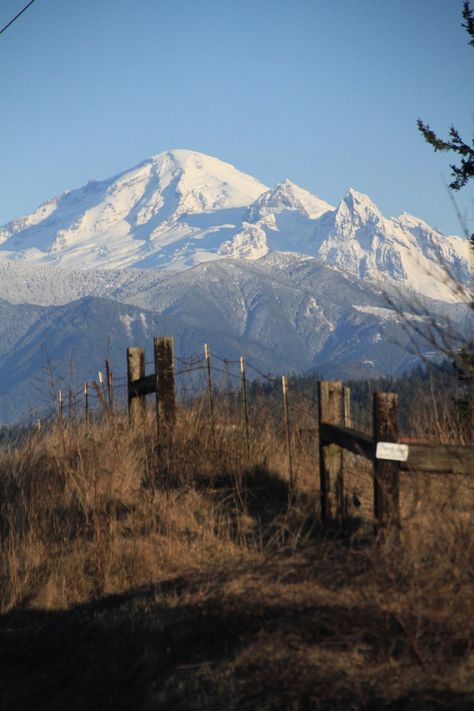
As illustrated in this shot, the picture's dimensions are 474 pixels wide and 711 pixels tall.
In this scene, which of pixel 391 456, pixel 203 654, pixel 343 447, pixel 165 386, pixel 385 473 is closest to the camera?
pixel 203 654

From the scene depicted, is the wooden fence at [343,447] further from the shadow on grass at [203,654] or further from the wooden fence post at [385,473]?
the shadow on grass at [203,654]

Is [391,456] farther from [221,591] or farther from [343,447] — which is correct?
[221,591]

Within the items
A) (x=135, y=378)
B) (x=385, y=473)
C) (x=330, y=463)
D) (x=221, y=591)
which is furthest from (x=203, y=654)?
(x=135, y=378)

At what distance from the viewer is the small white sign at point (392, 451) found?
7.36 m

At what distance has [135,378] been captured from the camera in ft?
45.7

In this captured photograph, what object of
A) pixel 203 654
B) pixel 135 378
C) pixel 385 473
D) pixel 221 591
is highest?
pixel 135 378

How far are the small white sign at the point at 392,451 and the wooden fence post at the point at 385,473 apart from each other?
111mm

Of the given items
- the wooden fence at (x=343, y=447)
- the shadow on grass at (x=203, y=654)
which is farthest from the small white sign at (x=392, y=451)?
the shadow on grass at (x=203, y=654)

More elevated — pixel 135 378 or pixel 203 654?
pixel 135 378

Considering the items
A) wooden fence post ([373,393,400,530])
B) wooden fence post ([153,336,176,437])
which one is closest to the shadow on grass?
wooden fence post ([373,393,400,530])

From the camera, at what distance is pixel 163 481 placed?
36.8 feet

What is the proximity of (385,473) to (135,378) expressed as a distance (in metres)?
6.87

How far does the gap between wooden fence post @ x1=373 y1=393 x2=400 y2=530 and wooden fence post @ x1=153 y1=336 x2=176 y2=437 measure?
16.4 ft

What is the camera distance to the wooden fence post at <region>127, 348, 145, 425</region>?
13453 millimetres
